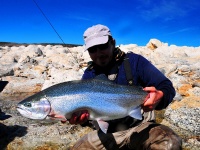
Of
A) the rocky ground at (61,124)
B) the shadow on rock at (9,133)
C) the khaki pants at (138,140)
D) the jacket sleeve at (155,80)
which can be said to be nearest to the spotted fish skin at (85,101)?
the jacket sleeve at (155,80)

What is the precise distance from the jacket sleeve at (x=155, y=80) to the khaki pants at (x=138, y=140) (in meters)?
0.50

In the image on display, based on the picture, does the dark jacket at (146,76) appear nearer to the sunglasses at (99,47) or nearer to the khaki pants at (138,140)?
the sunglasses at (99,47)

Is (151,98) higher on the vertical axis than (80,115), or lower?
higher

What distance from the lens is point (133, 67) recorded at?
5160 millimetres

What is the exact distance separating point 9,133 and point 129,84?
12.9 ft

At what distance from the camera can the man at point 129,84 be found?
192 inches

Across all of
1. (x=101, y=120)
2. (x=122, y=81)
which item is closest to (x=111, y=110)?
(x=101, y=120)

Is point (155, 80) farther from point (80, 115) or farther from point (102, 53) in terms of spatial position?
point (80, 115)

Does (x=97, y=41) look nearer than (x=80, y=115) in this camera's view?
No

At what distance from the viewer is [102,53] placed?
509 cm

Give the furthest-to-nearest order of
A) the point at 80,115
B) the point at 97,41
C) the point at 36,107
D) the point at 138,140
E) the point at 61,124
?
1. the point at 61,124
2. the point at 138,140
3. the point at 97,41
4. the point at 80,115
5. the point at 36,107

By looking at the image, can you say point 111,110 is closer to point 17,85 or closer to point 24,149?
point 24,149

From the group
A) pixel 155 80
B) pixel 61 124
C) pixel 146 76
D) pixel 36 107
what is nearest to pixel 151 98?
pixel 155 80

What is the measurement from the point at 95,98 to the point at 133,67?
45.6 inches
